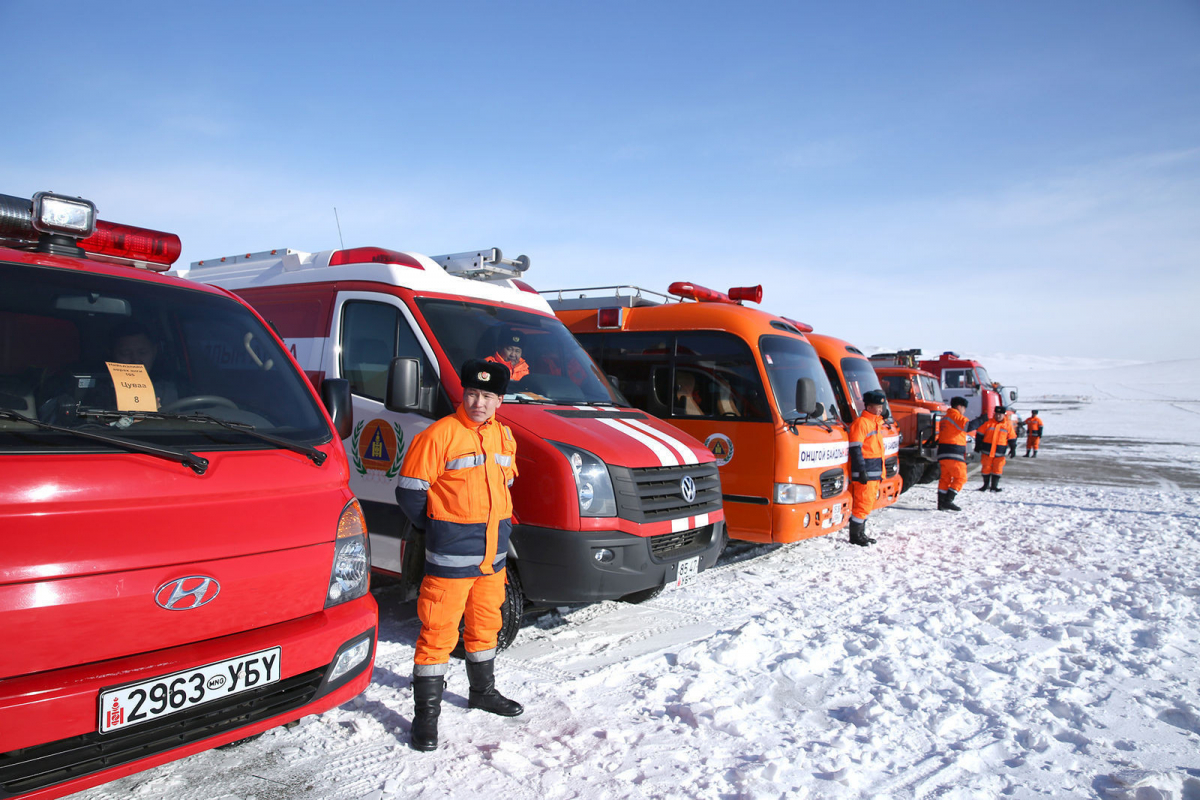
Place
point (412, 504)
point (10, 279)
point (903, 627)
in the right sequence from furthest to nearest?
point (903, 627), point (412, 504), point (10, 279)

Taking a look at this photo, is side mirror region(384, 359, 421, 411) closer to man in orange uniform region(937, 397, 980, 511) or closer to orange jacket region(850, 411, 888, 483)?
orange jacket region(850, 411, 888, 483)

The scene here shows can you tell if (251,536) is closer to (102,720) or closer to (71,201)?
(102,720)

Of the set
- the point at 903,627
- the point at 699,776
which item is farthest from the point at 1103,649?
the point at 699,776

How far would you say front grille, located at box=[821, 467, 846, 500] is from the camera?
22.9 ft

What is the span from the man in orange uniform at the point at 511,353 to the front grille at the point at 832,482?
137 inches

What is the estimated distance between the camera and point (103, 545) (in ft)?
7.34

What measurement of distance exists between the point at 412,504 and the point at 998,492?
12.4 m

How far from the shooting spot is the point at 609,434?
4.50 metres

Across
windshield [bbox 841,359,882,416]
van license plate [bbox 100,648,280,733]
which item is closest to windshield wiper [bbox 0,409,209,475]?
van license plate [bbox 100,648,280,733]

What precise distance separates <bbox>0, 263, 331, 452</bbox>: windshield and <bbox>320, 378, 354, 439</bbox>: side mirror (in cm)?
10

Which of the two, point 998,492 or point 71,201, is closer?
point 71,201

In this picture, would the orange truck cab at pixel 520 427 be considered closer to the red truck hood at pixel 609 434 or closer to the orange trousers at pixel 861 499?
the red truck hood at pixel 609 434

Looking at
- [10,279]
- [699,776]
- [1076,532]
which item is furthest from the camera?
[1076,532]

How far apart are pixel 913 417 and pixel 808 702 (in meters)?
9.63
